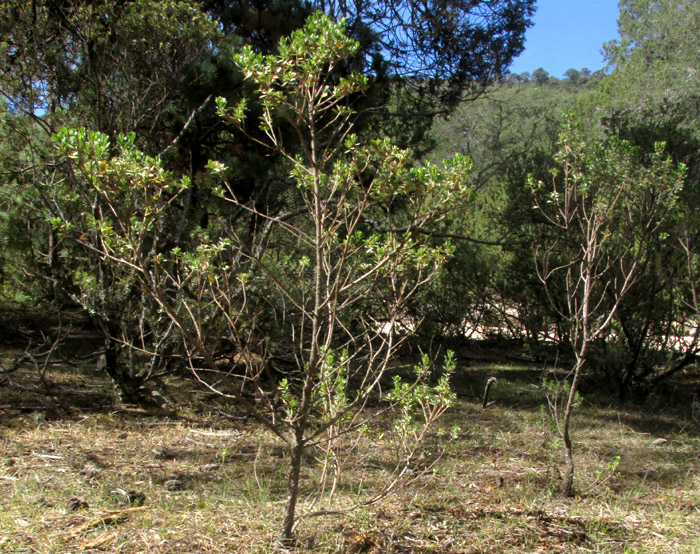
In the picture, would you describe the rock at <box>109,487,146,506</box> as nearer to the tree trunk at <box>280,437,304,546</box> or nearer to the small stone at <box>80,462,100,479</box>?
the small stone at <box>80,462,100,479</box>

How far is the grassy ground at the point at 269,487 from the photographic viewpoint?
2689mm

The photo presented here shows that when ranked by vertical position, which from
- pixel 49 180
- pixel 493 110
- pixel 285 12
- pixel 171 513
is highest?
pixel 493 110

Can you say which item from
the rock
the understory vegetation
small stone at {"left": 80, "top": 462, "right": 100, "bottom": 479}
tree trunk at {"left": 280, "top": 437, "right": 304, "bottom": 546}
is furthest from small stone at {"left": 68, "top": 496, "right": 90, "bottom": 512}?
tree trunk at {"left": 280, "top": 437, "right": 304, "bottom": 546}

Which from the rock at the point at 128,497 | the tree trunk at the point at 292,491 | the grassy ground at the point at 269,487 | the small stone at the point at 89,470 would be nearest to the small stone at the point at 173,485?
the grassy ground at the point at 269,487

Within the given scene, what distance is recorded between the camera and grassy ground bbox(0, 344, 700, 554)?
106 inches

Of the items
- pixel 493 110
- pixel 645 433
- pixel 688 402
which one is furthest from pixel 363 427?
pixel 493 110

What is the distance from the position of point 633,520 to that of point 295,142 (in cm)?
444

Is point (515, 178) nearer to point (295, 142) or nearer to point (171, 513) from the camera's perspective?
point (295, 142)

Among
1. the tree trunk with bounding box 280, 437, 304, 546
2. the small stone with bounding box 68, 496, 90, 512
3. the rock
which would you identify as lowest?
the small stone with bounding box 68, 496, 90, 512

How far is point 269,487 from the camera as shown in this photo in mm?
3340

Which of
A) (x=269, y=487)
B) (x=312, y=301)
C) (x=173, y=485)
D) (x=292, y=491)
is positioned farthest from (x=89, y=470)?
(x=312, y=301)

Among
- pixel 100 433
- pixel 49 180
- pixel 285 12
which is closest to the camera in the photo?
pixel 100 433

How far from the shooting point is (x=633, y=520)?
3.07 m

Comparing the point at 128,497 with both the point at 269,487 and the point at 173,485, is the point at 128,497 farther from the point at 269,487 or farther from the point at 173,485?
the point at 269,487
